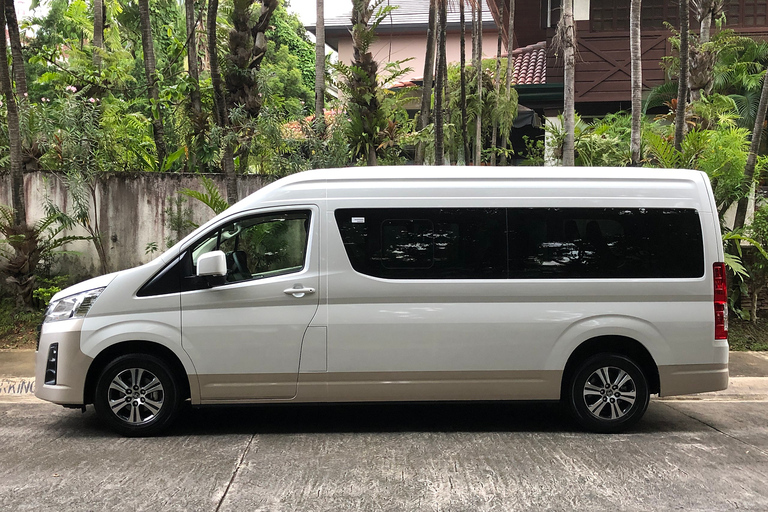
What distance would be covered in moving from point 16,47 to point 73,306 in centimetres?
591

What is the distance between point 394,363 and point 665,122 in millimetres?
13509

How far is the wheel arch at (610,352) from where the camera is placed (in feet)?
21.1

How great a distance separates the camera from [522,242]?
6.39 meters

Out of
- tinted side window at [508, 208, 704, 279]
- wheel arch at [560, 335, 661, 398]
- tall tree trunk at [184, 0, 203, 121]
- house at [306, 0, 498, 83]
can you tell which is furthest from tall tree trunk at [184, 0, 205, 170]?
house at [306, 0, 498, 83]

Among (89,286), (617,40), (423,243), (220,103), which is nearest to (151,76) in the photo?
(220,103)

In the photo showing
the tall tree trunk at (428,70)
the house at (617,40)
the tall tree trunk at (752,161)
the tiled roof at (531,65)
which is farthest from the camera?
the tiled roof at (531,65)

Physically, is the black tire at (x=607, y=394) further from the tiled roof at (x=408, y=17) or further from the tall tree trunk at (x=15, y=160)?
the tiled roof at (x=408, y=17)

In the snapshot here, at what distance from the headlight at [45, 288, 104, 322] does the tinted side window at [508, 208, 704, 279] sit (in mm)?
3757

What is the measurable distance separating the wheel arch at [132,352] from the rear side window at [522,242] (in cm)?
184

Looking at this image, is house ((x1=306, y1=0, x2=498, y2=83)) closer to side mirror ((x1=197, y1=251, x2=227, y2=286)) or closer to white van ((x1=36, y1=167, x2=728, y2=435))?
white van ((x1=36, y1=167, x2=728, y2=435))

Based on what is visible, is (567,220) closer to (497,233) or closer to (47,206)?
(497,233)

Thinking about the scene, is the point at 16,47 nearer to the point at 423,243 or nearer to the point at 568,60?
the point at 423,243

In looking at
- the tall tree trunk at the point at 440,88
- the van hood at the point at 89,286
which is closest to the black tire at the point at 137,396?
the van hood at the point at 89,286

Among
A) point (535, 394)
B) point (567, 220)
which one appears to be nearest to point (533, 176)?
point (567, 220)
